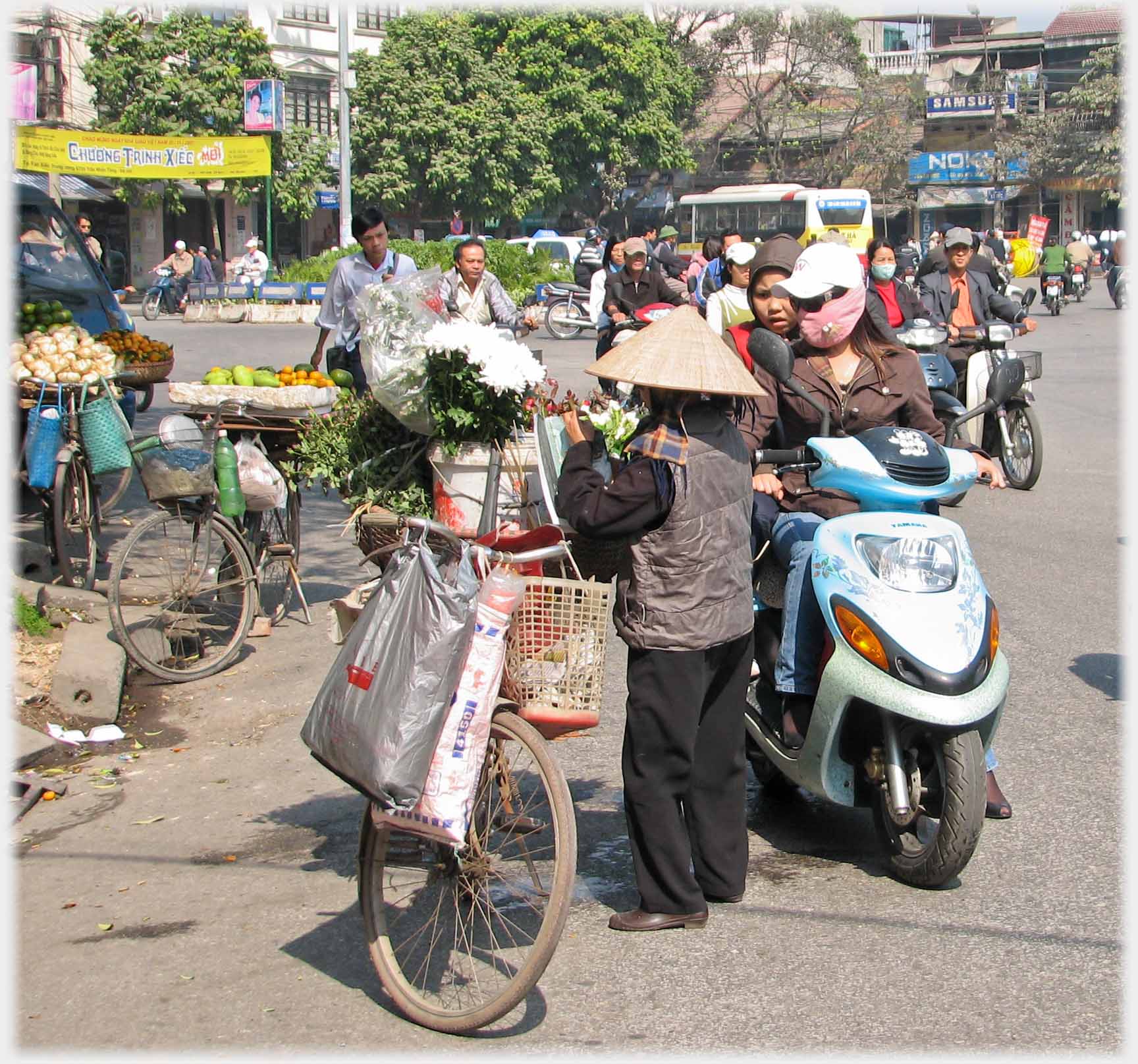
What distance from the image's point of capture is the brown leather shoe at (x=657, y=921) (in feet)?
12.9

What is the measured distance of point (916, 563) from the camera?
162 inches

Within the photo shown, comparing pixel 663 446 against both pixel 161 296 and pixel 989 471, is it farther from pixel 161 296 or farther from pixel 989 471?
pixel 161 296

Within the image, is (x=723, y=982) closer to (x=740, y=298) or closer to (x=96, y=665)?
(x=96, y=665)

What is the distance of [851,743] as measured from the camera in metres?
4.35

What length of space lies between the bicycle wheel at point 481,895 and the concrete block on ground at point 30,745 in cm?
231

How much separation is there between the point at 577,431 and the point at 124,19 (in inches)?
1688

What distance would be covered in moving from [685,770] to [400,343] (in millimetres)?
1617

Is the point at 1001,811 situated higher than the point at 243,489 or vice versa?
the point at 243,489

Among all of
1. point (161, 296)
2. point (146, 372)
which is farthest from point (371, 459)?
point (161, 296)

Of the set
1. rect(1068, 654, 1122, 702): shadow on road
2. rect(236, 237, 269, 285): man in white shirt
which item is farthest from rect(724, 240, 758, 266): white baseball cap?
rect(236, 237, 269, 285): man in white shirt

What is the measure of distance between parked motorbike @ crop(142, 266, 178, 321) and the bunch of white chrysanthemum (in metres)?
28.6

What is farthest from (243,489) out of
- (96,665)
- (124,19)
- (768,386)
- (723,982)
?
(124,19)

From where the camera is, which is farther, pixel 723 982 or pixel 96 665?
pixel 96 665

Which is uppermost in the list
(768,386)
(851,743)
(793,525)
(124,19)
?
(124,19)
